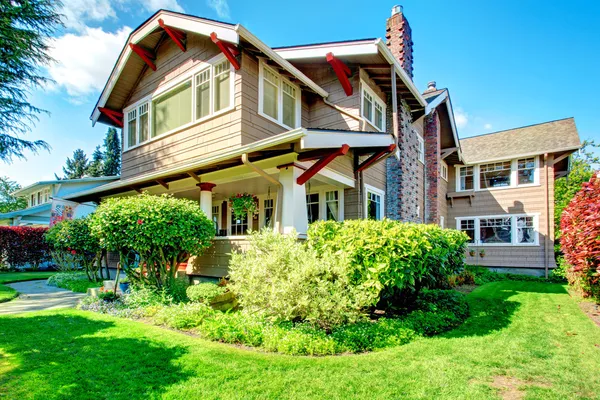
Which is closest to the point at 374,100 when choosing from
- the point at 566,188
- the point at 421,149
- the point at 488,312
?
the point at 421,149

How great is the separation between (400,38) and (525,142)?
917cm

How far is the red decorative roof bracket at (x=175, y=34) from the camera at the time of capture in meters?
9.84

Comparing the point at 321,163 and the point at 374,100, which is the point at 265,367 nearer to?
the point at 321,163

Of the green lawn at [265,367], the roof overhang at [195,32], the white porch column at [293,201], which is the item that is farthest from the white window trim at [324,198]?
the green lawn at [265,367]

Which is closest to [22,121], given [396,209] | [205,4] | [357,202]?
[205,4]

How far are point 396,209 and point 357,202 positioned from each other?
2.29m

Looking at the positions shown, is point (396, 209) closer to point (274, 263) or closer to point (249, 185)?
point (249, 185)

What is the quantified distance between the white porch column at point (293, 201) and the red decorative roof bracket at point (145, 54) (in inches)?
289

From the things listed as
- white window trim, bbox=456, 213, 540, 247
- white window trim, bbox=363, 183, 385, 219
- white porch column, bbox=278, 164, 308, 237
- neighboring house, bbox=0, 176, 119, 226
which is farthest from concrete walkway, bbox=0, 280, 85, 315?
white window trim, bbox=456, 213, 540, 247

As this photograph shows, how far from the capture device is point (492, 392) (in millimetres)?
3342

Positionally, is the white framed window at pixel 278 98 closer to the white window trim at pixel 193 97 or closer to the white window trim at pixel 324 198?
the white window trim at pixel 193 97

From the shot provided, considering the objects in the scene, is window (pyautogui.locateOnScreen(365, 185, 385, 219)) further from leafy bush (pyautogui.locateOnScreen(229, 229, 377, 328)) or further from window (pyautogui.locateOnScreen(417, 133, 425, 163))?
leafy bush (pyautogui.locateOnScreen(229, 229, 377, 328))

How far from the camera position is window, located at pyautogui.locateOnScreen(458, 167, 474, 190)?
18266 millimetres

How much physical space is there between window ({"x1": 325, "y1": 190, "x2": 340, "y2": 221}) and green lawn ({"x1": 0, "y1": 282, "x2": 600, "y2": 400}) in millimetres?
5094
